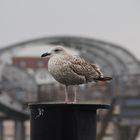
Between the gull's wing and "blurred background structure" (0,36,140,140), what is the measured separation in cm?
3784

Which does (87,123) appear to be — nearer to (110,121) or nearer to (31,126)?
(31,126)

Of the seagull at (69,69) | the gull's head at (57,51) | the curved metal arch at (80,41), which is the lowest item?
the seagull at (69,69)

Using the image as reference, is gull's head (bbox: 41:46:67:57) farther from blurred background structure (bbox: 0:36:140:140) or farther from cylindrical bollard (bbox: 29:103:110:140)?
blurred background structure (bbox: 0:36:140:140)

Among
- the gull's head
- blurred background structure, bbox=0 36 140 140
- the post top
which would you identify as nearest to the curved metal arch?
blurred background structure, bbox=0 36 140 140

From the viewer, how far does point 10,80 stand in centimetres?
4591

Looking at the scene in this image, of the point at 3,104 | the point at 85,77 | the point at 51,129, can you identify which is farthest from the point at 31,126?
the point at 3,104

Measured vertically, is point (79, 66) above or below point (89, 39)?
below

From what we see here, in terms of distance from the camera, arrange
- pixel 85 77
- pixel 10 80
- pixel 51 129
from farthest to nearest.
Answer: pixel 10 80 < pixel 85 77 < pixel 51 129

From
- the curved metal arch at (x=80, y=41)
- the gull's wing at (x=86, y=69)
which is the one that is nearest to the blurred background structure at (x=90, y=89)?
the curved metal arch at (x=80, y=41)

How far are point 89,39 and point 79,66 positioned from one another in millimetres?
39963

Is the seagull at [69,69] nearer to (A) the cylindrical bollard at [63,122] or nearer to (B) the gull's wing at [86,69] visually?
(B) the gull's wing at [86,69]

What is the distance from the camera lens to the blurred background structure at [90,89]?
43.6 meters

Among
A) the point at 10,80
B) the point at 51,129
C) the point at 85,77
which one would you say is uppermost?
the point at 10,80

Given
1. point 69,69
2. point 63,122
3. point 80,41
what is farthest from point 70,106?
point 80,41
